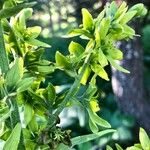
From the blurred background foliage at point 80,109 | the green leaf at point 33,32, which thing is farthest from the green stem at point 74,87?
the blurred background foliage at point 80,109

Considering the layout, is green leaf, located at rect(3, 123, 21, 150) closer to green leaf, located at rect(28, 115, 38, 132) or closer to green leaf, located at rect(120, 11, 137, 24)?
green leaf, located at rect(28, 115, 38, 132)

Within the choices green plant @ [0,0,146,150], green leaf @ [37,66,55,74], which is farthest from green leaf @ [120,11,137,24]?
green leaf @ [37,66,55,74]

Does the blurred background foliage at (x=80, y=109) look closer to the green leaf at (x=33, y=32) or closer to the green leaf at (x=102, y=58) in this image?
the green leaf at (x=33, y=32)

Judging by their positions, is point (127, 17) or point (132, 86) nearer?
point (127, 17)

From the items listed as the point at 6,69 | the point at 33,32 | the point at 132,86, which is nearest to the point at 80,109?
the point at 132,86

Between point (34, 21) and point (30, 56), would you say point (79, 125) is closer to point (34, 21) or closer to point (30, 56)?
point (34, 21)

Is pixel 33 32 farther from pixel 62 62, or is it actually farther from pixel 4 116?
pixel 4 116
